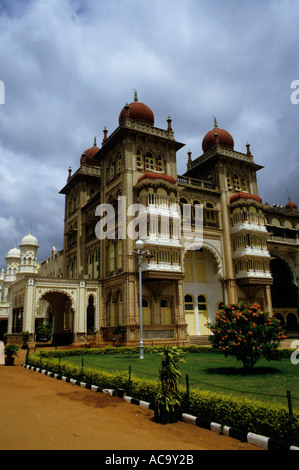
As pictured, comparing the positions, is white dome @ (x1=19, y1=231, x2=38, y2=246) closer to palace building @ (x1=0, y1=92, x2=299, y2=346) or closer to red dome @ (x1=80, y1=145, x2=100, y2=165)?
palace building @ (x1=0, y1=92, x2=299, y2=346)

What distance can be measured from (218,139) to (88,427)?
34099 millimetres

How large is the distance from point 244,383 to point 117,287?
19326 millimetres

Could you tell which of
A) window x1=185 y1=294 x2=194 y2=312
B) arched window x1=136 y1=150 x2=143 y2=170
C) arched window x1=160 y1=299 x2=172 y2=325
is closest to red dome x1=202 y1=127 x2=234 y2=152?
arched window x1=136 y1=150 x2=143 y2=170

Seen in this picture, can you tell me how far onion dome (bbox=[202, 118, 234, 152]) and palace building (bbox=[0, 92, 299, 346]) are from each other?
5.9 inches

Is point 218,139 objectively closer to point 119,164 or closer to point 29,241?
point 119,164

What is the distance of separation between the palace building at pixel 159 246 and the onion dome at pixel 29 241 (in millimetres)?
15482

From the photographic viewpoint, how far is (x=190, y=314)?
33500mm

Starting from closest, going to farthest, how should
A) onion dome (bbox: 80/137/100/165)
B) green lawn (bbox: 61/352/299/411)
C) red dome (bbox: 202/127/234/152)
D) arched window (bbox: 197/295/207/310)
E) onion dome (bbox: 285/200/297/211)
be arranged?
1. green lawn (bbox: 61/352/299/411)
2. arched window (bbox: 197/295/207/310)
3. red dome (bbox: 202/127/234/152)
4. onion dome (bbox: 80/137/100/165)
5. onion dome (bbox: 285/200/297/211)

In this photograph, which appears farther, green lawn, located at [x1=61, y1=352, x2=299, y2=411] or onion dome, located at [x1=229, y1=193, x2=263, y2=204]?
onion dome, located at [x1=229, y1=193, x2=263, y2=204]

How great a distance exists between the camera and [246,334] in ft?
46.5

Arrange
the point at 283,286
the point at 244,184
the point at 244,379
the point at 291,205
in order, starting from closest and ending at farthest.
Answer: the point at 244,379 < the point at 244,184 < the point at 283,286 < the point at 291,205

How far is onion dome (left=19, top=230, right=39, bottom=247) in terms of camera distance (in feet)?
184

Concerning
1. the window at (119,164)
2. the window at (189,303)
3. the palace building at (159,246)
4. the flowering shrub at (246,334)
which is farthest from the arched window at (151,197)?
the flowering shrub at (246,334)

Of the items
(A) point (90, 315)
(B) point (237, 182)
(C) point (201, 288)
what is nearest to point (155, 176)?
(B) point (237, 182)
